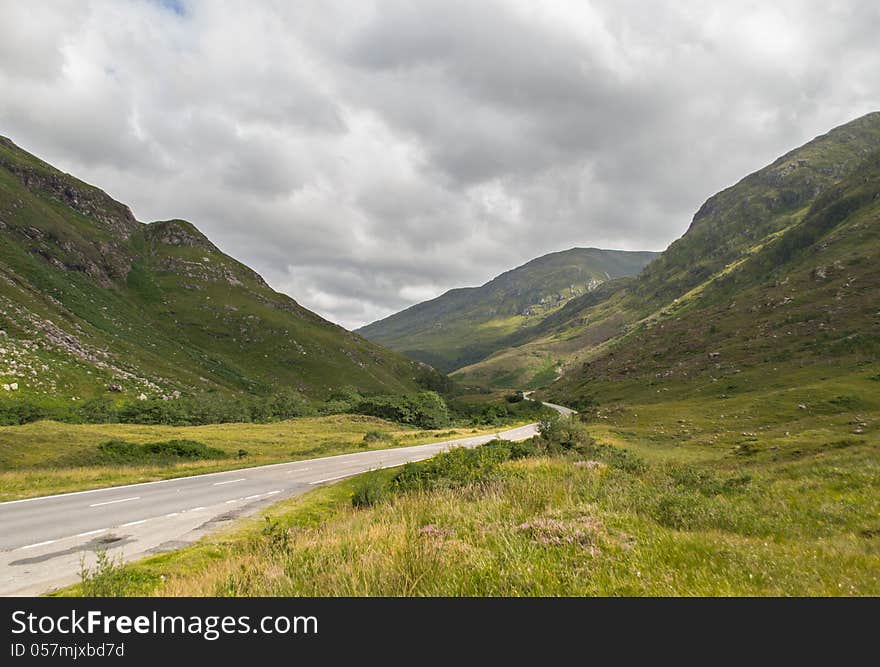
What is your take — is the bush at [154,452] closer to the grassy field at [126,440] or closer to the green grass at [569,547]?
the grassy field at [126,440]

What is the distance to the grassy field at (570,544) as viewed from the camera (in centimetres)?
552

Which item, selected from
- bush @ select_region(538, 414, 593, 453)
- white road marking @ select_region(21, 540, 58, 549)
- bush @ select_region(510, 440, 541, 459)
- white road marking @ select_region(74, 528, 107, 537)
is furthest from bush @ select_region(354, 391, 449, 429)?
white road marking @ select_region(21, 540, 58, 549)

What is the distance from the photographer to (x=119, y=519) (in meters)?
14.8

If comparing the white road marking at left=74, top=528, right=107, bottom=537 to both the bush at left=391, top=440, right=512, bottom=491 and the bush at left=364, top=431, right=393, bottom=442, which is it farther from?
the bush at left=364, top=431, right=393, bottom=442

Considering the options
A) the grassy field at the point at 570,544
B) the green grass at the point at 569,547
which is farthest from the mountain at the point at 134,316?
the green grass at the point at 569,547

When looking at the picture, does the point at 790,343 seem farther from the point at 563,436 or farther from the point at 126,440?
the point at 126,440

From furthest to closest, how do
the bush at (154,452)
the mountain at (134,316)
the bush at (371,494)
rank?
1. the mountain at (134,316)
2. the bush at (154,452)
3. the bush at (371,494)

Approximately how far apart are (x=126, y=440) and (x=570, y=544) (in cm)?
3769

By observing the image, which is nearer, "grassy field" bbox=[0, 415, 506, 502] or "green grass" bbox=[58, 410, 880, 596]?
"green grass" bbox=[58, 410, 880, 596]

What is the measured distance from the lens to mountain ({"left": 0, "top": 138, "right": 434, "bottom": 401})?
6303 cm

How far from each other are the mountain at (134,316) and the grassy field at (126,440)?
26248mm

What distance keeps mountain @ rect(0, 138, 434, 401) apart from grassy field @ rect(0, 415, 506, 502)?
2625 cm

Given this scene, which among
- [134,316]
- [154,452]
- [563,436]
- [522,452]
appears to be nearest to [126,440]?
[154,452]
